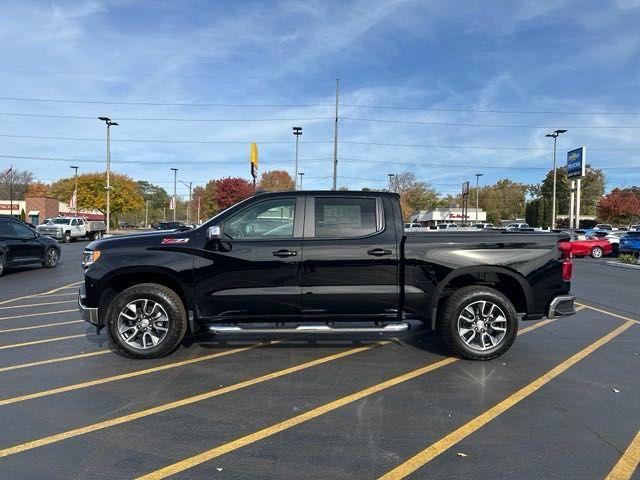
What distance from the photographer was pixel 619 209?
72.1 m

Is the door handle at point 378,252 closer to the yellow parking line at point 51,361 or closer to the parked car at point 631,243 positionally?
the yellow parking line at point 51,361

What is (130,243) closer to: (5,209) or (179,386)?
(179,386)

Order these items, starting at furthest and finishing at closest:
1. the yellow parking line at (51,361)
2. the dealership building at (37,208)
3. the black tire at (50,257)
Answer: the dealership building at (37,208) < the black tire at (50,257) < the yellow parking line at (51,361)

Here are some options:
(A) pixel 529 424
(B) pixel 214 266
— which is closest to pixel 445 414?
(A) pixel 529 424

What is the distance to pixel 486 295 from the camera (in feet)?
19.1

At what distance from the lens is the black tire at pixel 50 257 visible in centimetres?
1620

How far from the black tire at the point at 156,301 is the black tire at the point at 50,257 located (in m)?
12.2

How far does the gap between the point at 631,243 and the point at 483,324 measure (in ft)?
70.6

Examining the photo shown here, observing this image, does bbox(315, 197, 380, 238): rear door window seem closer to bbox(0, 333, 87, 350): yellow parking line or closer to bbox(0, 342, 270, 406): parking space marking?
bbox(0, 342, 270, 406): parking space marking

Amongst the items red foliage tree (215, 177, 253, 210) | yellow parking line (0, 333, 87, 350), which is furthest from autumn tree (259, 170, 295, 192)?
yellow parking line (0, 333, 87, 350)

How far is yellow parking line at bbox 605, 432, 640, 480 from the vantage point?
10.8ft

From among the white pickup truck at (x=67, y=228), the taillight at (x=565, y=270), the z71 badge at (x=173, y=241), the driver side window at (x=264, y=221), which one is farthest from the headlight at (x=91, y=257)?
the white pickup truck at (x=67, y=228)

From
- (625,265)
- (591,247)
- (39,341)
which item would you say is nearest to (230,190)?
(591,247)

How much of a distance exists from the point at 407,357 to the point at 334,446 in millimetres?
2521
